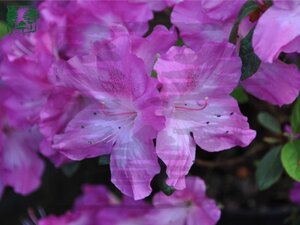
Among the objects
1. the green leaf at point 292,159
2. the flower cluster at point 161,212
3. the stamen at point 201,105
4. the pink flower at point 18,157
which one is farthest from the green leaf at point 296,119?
the pink flower at point 18,157

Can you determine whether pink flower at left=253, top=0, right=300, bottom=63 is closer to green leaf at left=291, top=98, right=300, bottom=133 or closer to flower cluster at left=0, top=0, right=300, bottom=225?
flower cluster at left=0, top=0, right=300, bottom=225

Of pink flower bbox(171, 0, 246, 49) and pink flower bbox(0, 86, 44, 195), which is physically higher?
pink flower bbox(171, 0, 246, 49)

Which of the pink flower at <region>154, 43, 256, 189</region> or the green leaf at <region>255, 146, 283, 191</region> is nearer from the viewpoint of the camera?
the pink flower at <region>154, 43, 256, 189</region>

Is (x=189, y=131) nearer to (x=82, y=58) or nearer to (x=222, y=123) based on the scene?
(x=222, y=123)

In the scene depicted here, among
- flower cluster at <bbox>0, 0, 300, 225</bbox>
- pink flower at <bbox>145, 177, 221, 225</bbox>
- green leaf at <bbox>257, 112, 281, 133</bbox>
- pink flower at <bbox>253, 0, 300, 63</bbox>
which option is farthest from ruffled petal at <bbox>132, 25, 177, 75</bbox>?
green leaf at <bbox>257, 112, 281, 133</bbox>

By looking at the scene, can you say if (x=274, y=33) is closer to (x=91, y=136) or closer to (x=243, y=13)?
(x=243, y=13)

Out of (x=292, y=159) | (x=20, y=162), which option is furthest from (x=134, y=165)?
(x=20, y=162)

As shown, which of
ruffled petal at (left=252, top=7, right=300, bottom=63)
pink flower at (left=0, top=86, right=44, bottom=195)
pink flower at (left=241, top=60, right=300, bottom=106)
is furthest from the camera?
pink flower at (left=0, top=86, right=44, bottom=195)

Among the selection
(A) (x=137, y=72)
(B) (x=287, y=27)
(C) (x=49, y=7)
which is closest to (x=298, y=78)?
(B) (x=287, y=27)
